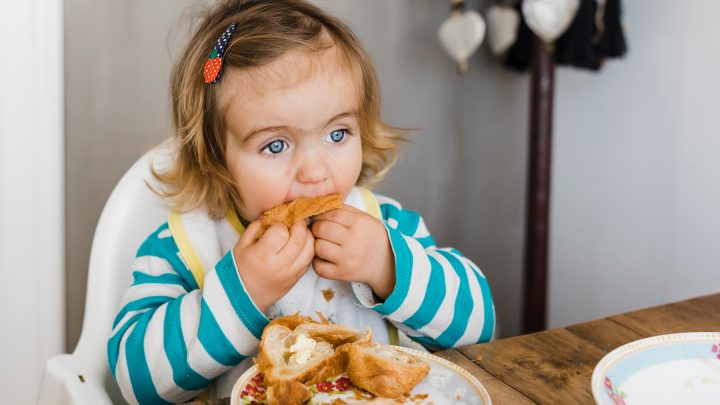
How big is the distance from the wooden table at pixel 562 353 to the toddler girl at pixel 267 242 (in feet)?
0.55

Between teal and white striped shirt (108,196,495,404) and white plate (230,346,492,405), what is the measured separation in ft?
0.73

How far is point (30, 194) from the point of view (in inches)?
58.5

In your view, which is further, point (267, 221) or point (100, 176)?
point (100, 176)

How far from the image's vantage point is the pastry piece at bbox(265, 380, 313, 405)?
24.9 inches

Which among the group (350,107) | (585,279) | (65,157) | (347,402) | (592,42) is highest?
(592,42)

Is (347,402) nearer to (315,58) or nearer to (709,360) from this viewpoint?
(709,360)

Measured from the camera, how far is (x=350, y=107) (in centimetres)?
99

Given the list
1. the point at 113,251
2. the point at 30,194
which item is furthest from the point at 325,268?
the point at 30,194

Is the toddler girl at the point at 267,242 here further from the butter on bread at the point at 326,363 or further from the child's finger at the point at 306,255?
the butter on bread at the point at 326,363

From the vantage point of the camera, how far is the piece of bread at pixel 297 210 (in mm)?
925

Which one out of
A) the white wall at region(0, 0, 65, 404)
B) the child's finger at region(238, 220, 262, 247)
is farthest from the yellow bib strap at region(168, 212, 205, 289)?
the white wall at region(0, 0, 65, 404)

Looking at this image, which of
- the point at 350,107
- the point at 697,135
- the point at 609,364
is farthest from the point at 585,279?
the point at 609,364

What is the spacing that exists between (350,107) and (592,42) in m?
0.98

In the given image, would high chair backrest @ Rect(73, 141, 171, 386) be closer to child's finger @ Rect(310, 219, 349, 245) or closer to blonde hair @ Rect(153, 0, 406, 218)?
blonde hair @ Rect(153, 0, 406, 218)
